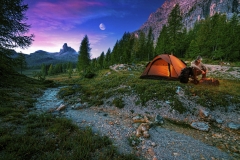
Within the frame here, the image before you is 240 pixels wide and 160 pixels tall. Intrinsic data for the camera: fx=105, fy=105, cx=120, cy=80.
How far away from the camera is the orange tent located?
10.2m

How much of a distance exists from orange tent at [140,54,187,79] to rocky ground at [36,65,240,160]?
3.08m

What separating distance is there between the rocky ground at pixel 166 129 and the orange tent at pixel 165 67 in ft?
10.1

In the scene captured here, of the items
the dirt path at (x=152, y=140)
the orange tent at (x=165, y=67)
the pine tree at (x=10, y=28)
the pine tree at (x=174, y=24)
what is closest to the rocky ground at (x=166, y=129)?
the dirt path at (x=152, y=140)

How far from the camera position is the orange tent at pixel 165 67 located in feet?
33.4

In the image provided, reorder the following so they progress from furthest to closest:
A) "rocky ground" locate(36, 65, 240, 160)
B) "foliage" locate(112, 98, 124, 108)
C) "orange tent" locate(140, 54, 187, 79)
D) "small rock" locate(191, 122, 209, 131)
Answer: "orange tent" locate(140, 54, 187, 79) → "foliage" locate(112, 98, 124, 108) → "small rock" locate(191, 122, 209, 131) → "rocky ground" locate(36, 65, 240, 160)

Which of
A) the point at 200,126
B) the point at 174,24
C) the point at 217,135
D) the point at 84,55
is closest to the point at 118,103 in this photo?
the point at 200,126

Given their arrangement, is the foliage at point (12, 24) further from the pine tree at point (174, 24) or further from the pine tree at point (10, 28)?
the pine tree at point (174, 24)

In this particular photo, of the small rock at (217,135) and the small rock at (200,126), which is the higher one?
the small rock at (200,126)

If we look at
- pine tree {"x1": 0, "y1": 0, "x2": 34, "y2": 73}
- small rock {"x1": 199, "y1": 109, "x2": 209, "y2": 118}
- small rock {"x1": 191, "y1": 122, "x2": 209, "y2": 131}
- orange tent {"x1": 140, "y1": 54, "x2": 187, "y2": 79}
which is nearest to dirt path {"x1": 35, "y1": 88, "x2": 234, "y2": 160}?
small rock {"x1": 191, "y1": 122, "x2": 209, "y2": 131}

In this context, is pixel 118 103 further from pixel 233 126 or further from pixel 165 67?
pixel 233 126

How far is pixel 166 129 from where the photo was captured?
5.35m

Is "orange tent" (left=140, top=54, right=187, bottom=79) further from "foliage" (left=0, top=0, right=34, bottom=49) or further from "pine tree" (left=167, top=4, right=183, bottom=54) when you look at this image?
"pine tree" (left=167, top=4, right=183, bottom=54)

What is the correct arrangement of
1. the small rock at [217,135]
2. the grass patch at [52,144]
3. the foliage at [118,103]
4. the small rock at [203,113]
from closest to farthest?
the grass patch at [52,144] < the small rock at [217,135] < the small rock at [203,113] < the foliage at [118,103]

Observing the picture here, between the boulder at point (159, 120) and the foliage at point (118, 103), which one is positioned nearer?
the boulder at point (159, 120)
